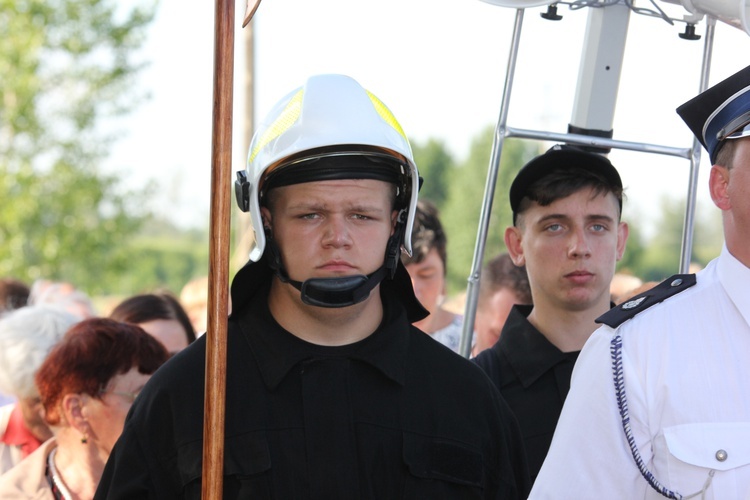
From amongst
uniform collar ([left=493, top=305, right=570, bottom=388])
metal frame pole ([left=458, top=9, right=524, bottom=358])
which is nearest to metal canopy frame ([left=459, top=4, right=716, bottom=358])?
metal frame pole ([left=458, top=9, right=524, bottom=358])

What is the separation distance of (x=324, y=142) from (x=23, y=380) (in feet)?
6.65

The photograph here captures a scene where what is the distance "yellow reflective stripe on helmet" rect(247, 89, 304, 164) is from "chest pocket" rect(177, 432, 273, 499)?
2.88 feet

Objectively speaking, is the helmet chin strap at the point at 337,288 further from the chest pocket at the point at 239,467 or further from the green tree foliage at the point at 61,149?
A: the green tree foliage at the point at 61,149

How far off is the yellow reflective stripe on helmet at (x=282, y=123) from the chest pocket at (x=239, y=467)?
34.6 inches

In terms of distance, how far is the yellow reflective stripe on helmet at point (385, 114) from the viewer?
141 inches

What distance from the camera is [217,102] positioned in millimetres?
3098

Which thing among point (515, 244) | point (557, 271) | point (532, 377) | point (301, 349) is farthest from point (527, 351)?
point (301, 349)

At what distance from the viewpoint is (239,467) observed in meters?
3.14

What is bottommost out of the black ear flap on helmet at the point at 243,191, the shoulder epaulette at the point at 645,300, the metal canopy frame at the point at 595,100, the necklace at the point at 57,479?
Answer: the necklace at the point at 57,479

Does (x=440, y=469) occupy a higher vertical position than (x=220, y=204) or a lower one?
lower

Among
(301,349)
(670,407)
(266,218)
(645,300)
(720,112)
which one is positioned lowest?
(670,407)

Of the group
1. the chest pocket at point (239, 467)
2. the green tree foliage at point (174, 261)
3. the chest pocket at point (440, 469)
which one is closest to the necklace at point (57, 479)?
the chest pocket at point (239, 467)

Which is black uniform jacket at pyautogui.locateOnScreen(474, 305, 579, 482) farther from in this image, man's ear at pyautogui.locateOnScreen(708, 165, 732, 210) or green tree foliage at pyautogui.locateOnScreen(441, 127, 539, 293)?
green tree foliage at pyautogui.locateOnScreen(441, 127, 539, 293)

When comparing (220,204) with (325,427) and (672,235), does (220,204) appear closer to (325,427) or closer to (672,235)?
(325,427)
